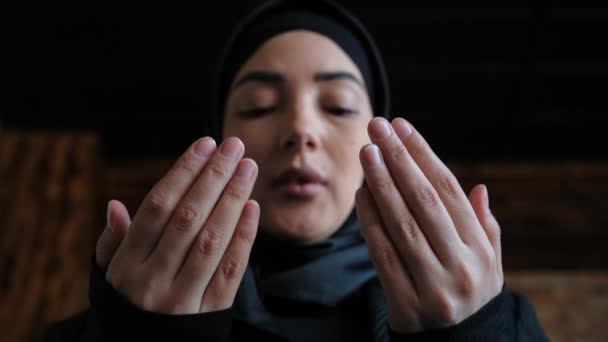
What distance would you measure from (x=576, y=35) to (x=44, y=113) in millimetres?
2487

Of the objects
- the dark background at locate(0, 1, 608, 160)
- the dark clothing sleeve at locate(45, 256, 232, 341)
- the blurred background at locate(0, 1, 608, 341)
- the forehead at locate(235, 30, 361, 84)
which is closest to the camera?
the dark clothing sleeve at locate(45, 256, 232, 341)

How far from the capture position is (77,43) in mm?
2568

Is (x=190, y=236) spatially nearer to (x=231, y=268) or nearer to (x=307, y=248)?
(x=231, y=268)

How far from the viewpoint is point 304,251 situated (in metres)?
0.99

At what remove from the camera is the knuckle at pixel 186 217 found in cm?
69

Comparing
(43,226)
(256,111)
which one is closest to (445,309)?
(256,111)

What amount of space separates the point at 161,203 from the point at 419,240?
1.05 ft

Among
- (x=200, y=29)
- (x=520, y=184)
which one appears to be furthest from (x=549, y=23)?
(x=200, y=29)

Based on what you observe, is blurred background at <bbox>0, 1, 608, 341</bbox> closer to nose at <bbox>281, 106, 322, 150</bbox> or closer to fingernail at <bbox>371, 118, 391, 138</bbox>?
nose at <bbox>281, 106, 322, 150</bbox>

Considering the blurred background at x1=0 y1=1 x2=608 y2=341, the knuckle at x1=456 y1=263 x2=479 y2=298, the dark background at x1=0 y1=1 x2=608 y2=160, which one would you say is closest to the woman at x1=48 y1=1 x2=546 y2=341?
the knuckle at x1=456 y1=263 x2=479 y2=298

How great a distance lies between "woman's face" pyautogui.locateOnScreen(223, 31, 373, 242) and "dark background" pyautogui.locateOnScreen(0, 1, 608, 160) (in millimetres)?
1525

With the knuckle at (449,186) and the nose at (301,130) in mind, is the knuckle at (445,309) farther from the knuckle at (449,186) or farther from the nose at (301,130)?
the nose at (301,130)

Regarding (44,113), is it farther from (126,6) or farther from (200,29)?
(200,29)

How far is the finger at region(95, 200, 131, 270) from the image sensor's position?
72 centimetres
